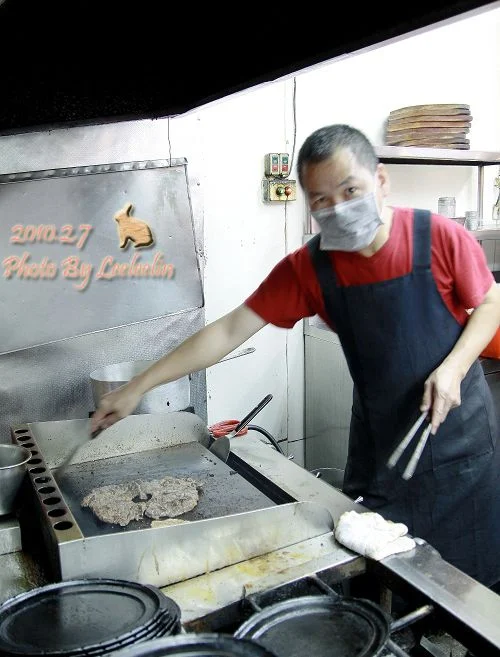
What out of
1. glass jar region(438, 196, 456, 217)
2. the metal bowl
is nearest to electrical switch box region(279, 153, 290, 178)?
glass jar region(438, 196, 456, 217)

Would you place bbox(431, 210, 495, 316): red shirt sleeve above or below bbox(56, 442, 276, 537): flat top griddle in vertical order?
above

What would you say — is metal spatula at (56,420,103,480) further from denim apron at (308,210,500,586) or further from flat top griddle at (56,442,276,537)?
denim apron at (308,210,500,586)

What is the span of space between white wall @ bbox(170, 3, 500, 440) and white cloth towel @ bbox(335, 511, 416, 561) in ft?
5.63

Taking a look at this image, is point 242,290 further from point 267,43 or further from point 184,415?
point 267,43

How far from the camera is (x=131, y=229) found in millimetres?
2490

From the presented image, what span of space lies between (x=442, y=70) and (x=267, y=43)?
113 inches

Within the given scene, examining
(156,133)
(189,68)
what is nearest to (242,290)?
(156,133)

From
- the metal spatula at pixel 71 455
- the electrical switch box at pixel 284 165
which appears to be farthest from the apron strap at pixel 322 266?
the electrical switch box at pixel 284 165

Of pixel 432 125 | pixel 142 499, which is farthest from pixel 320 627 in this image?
pixel 432 125

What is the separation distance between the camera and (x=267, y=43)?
3.96 feet

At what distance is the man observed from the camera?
1.64m

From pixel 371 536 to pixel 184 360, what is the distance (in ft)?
2.34

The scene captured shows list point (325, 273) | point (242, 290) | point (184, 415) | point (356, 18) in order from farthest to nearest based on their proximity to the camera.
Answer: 1. point (242, 290)
2. point (184, 415)
3. point (325, 273)
4. point (356, 18)

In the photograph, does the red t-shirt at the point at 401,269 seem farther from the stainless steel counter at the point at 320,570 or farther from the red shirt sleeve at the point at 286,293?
the stainless steel counter at the point at 320,570
